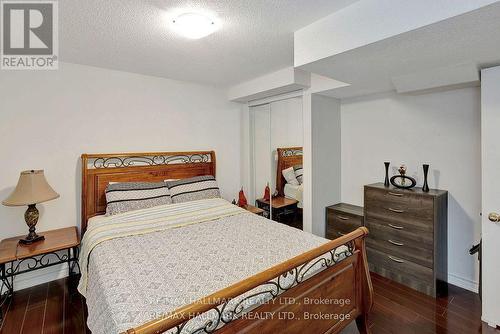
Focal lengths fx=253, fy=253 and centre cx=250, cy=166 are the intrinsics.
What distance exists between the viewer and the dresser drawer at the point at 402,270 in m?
2.40

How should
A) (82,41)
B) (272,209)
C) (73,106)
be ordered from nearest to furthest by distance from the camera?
(82,41) < (73,106) < (272,209)

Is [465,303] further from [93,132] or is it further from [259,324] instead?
[93,132]

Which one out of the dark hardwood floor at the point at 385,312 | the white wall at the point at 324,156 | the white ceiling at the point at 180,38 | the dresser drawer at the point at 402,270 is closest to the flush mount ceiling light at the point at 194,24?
the white ceiling at the point at 180,38

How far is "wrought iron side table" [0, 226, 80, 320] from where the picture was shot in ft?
7.07

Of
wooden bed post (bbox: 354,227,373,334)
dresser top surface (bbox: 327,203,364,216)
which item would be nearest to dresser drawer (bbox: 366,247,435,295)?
dresser top surface (bbox: 327,203,364,216)

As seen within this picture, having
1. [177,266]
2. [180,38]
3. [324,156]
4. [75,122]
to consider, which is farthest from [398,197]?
[75,122]

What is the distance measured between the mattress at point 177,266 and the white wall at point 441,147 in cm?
158

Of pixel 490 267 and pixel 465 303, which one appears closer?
pixel 490 267

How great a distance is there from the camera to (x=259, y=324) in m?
1.24

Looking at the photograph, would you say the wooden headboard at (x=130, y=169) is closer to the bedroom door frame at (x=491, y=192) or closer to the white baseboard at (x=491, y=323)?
the bedroom door frame at (x=491, y=192)

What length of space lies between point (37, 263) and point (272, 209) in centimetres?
280

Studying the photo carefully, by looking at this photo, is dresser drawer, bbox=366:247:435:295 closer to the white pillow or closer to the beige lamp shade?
the white pillow

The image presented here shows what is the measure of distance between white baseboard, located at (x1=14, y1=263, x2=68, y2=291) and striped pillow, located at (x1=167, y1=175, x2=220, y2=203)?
4.53ft

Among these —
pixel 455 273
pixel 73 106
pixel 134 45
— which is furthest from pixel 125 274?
pixel 455 273
